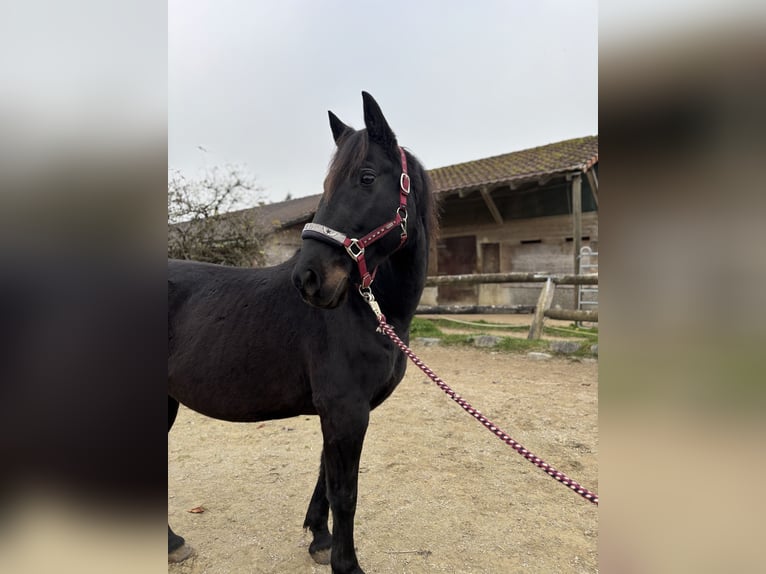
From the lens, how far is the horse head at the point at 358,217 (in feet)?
5.48

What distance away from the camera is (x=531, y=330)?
310 inches

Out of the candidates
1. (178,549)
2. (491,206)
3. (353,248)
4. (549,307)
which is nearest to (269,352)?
(353,248)

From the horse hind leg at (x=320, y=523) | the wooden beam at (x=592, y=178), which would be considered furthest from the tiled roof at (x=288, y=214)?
the wooden beam at (x=592, y=178)

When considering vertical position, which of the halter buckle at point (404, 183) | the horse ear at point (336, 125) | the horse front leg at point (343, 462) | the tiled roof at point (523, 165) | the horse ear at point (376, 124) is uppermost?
the tiled roof at point (523, 165)

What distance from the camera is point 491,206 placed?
12.5m

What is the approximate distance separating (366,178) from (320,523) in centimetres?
202

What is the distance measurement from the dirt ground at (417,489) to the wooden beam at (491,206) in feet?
26.1
